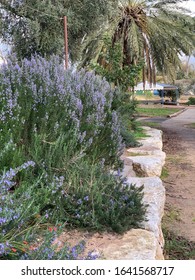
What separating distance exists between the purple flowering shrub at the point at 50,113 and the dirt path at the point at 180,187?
1055 mm

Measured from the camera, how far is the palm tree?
56.2 feet

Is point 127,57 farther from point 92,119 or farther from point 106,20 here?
point 92,119

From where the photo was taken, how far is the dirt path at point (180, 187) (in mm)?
4348

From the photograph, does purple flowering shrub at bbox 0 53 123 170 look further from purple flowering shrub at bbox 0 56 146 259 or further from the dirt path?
the dirt path

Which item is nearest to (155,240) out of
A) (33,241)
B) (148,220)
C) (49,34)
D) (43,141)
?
(148,220)

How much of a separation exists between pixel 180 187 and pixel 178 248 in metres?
2.50

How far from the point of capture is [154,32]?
17562 millimetres

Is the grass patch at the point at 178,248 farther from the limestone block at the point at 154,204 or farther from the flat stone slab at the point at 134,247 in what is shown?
the flat stone slab at the point at 134,247

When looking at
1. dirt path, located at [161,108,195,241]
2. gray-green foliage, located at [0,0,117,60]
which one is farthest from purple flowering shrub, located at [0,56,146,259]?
gray-green foliage, located at [0,0,117,60]

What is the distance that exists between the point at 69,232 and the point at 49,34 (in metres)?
13.0

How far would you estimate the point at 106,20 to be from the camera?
15.9 m

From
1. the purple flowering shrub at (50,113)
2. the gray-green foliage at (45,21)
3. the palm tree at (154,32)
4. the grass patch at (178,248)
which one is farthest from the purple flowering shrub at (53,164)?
the palm tree at (154,32)

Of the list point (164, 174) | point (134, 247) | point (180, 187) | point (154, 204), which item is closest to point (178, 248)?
point (154, 204)

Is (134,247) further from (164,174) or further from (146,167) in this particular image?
(164,174)
